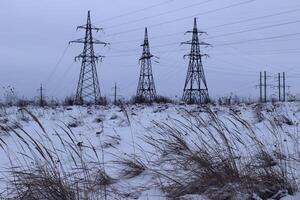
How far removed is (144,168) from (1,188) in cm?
146

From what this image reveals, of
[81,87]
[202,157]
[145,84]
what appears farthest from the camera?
[145,84]

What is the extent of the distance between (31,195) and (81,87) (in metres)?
30.5

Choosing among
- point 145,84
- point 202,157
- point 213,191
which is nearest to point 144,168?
point 202,157

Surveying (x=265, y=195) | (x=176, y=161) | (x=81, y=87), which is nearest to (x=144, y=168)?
(x=176, y=161)

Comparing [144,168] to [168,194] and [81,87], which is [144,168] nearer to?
[168,194]

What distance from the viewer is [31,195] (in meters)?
3.71

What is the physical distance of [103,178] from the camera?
4.47m

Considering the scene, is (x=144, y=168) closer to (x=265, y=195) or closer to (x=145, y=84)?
(x=265, y=195)

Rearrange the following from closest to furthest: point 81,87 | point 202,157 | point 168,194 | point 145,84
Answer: point 168,194
point 202,157
point 81,87
point 145,84

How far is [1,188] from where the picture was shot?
438 cm

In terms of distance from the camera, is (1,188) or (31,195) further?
(1,188)

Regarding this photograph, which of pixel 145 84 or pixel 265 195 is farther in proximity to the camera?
pixel 145 84

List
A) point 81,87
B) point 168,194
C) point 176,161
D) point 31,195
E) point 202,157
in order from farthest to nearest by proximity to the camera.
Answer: point 81,87 < point 176,161 < point 202,157 < point 168,194 < point 31,195

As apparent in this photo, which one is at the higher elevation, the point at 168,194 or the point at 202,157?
the point at 202,157
